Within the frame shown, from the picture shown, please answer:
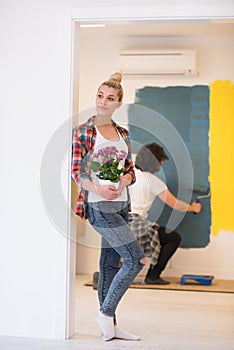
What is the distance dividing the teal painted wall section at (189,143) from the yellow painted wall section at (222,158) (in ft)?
0.19

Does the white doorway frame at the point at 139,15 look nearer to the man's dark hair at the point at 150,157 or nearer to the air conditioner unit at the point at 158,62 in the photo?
the man's dark hair at the point at 150,157

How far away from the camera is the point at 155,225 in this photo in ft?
18.1

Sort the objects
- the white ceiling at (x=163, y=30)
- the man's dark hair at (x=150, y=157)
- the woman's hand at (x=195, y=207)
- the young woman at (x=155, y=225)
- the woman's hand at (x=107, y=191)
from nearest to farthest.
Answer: the woman's hand at (x=107, y=191)
the man's dark hair at (x=150, y=157)
the young woman at (x=155, y=225)
the white ceiling at (x=163, y=30)
the woman's hand at (x=195, y=207)

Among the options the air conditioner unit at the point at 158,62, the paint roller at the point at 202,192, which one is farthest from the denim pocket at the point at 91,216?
the air conditioner unit at the point at 158,62

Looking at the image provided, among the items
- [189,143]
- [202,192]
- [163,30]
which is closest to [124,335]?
[202,192]

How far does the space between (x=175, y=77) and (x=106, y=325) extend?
3.24 m

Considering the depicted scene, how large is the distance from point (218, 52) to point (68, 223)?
3.26m

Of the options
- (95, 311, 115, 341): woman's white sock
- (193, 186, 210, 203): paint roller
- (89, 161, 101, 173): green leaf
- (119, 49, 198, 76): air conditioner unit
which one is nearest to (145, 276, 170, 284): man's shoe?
(193, 186, 210, 203): paint roller

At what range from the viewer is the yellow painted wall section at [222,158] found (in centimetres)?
590

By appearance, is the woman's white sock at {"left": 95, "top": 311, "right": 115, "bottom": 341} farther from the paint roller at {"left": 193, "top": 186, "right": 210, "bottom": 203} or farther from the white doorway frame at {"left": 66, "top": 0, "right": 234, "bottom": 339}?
the paint roller at {"left": 193, "top": 186, "right": 210, "bottom": 203}

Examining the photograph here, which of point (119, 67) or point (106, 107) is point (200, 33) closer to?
point (119, 67)

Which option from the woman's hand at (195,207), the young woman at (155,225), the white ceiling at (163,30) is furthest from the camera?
the woman's hand at (195,207)

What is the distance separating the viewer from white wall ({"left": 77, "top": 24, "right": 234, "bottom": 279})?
5.90 m

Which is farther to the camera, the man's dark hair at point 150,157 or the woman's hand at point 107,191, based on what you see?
the man's dark hair at point 150,157
